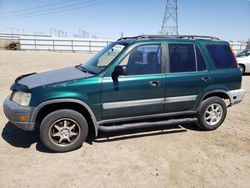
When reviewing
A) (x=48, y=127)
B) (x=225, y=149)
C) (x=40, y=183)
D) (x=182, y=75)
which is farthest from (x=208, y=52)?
(x=40, y=183)

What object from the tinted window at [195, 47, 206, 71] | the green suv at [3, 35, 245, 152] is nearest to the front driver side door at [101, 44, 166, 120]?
the green suv at [3, 35, 245, 152]

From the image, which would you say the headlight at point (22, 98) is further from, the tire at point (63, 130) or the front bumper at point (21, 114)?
the tire at point (63, 130)

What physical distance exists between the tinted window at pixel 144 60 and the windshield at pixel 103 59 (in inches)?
9.9

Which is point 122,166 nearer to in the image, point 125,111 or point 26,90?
point 125,111

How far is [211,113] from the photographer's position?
4953 millimetres

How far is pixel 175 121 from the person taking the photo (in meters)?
4.56

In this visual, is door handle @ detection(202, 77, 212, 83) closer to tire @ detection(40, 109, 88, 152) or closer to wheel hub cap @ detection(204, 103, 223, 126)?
wheel hub cap @ detection(204, 103, 223, 126)

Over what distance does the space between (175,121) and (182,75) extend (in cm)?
90

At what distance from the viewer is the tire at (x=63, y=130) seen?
3.77 meters

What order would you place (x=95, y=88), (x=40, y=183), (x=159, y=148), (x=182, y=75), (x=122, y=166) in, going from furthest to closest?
(x=182, y=75) → (x=159, y=148) → (x=95, y=88) → (x=122, y=166) → (x=40, y=183)

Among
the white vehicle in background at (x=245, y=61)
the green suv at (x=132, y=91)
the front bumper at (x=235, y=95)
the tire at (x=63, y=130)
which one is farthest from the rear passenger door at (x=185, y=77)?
the white vehicle in background at (x=245, y=61)

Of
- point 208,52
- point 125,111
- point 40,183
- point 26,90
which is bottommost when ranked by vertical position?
point 40,183

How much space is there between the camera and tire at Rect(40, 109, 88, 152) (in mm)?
3770

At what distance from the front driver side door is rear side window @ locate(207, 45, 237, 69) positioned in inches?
48.3
